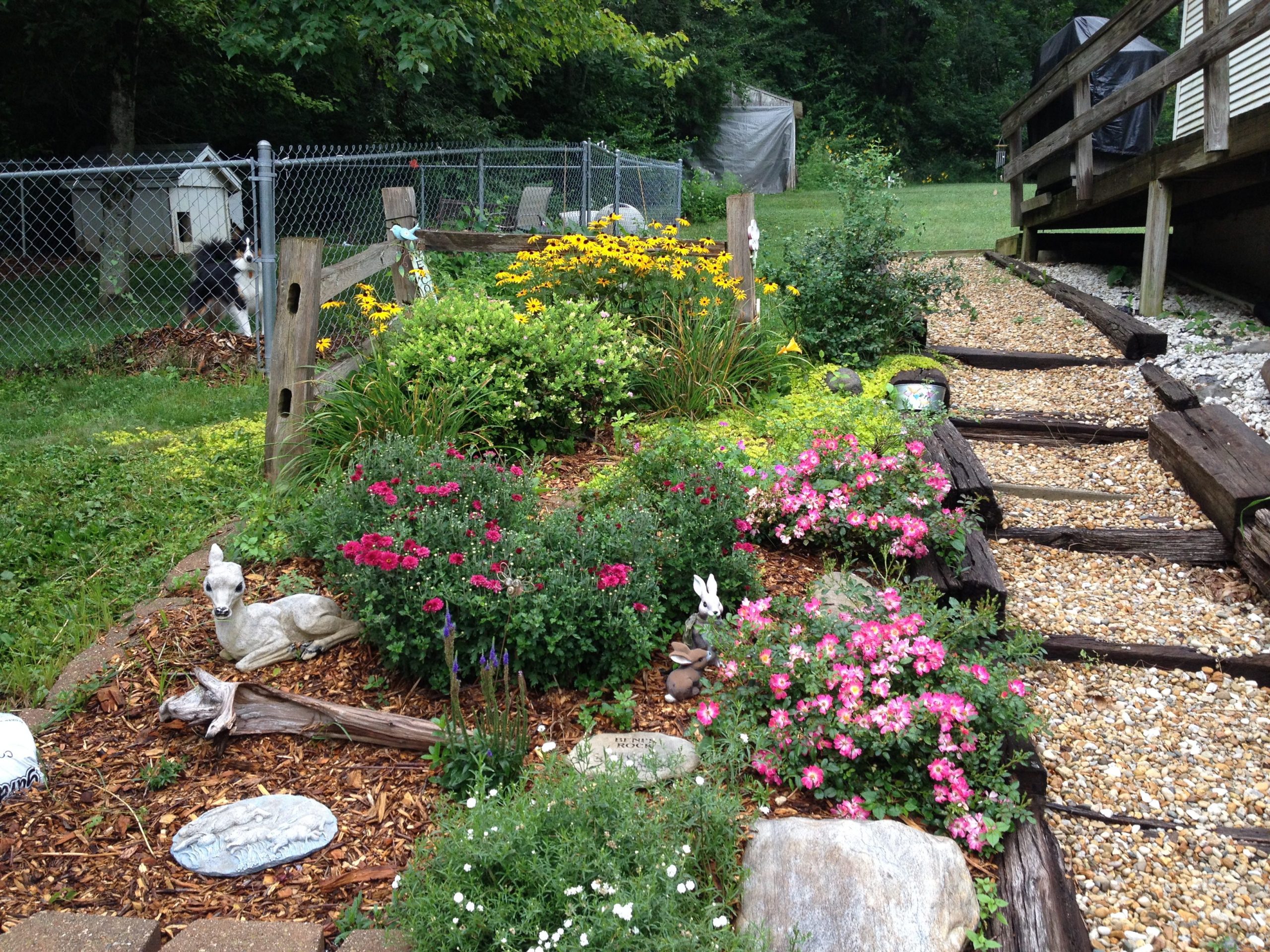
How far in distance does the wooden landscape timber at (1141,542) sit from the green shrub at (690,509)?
4.73ft

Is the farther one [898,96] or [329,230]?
[898,96]

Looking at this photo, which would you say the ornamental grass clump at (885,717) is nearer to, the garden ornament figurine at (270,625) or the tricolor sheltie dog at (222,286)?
the garden ornament figurine at (270,625)

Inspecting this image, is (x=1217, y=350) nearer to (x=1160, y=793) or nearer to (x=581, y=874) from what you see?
(x=1160, y=793)

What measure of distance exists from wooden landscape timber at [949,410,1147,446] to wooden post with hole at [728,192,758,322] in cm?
143

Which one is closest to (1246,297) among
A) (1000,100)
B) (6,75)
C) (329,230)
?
(329,230)

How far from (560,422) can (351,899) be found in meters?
3.12

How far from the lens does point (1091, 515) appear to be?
179 inches

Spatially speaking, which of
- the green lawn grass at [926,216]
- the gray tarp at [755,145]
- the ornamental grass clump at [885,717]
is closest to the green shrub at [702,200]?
the green lawn grass at [926,216]

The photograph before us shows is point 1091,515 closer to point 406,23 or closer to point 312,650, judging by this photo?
point 312,650

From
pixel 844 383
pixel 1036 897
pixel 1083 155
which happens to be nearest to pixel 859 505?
pixel 1036 897

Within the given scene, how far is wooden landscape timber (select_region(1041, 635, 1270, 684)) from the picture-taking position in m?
3.39

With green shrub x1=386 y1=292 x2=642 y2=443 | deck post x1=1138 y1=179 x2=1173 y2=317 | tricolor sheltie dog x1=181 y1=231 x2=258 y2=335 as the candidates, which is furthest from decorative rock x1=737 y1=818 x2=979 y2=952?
tricolor sheltie dog x1=181 y1=231 x2=258 y2=335

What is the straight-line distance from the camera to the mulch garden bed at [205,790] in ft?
7.61

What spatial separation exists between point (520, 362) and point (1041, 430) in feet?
9.75
